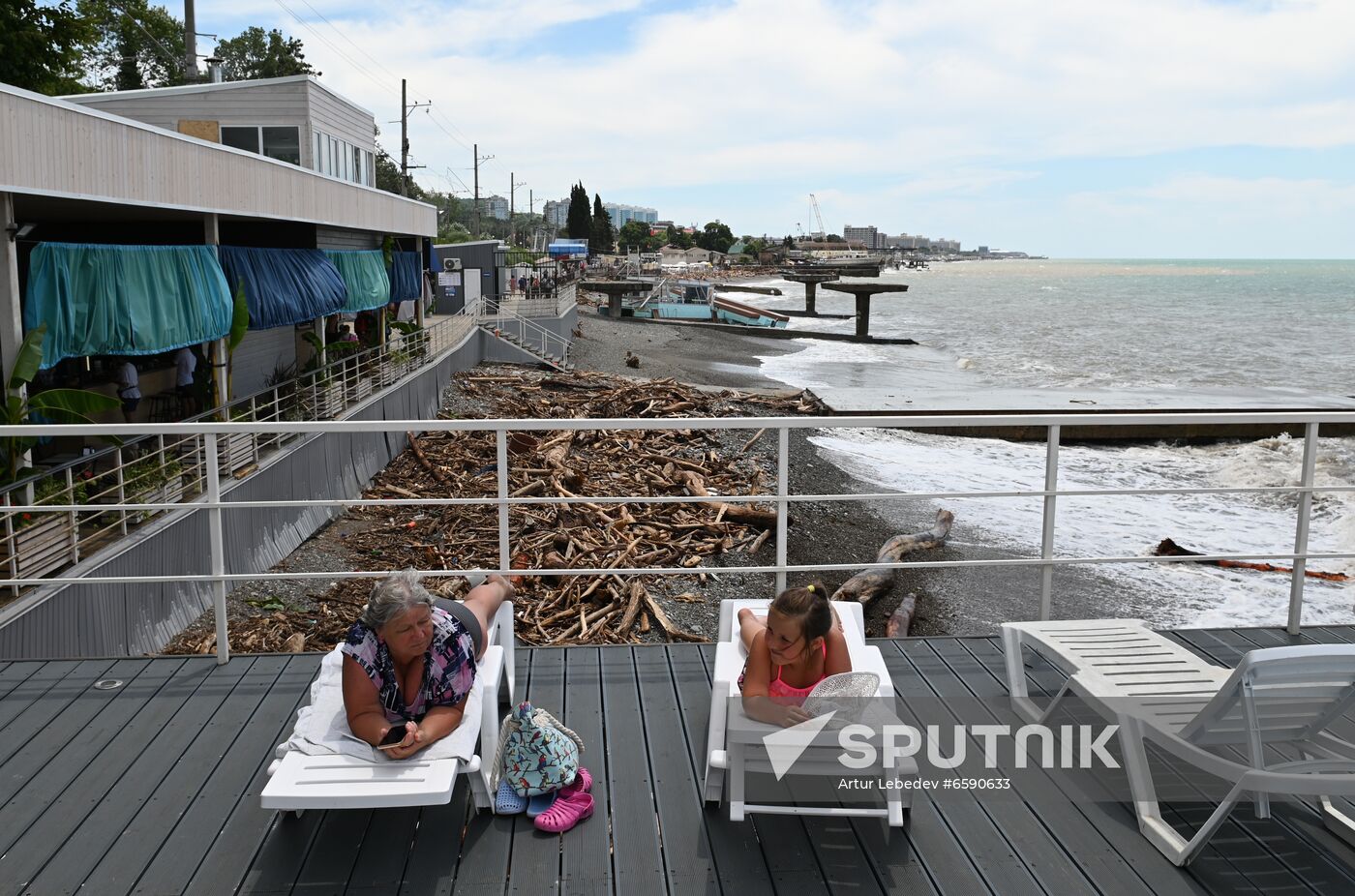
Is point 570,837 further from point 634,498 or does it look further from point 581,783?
point 634,498

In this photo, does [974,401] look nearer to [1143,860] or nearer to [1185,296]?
[1143,860]

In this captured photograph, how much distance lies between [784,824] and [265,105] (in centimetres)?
2159

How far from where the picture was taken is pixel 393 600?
3.27 m

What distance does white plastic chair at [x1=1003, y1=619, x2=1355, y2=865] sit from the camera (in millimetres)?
3028

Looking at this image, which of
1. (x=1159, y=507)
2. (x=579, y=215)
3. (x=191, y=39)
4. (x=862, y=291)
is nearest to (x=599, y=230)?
(x=579, y=215)

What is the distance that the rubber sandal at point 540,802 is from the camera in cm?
338

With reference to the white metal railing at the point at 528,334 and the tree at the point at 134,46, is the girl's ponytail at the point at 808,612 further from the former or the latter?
the tree at the point at 134,46

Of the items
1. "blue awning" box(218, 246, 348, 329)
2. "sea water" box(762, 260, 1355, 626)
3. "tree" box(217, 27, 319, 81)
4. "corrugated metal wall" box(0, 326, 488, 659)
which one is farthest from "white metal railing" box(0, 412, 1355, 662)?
"tree" box(217, 27, 319, 81)

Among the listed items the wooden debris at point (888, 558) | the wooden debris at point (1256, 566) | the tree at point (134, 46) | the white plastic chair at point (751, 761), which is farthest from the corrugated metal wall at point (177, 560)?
the tree at point (134, 46)

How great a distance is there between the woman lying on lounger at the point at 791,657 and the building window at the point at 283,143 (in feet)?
68.0

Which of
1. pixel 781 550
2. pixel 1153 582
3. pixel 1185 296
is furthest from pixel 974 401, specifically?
pixel 1185 296

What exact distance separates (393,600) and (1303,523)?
4.35 m

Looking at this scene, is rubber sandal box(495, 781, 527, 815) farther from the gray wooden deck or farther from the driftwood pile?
the driftwood pile

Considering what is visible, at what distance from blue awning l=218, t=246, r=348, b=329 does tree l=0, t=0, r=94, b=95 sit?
10.9 meters
